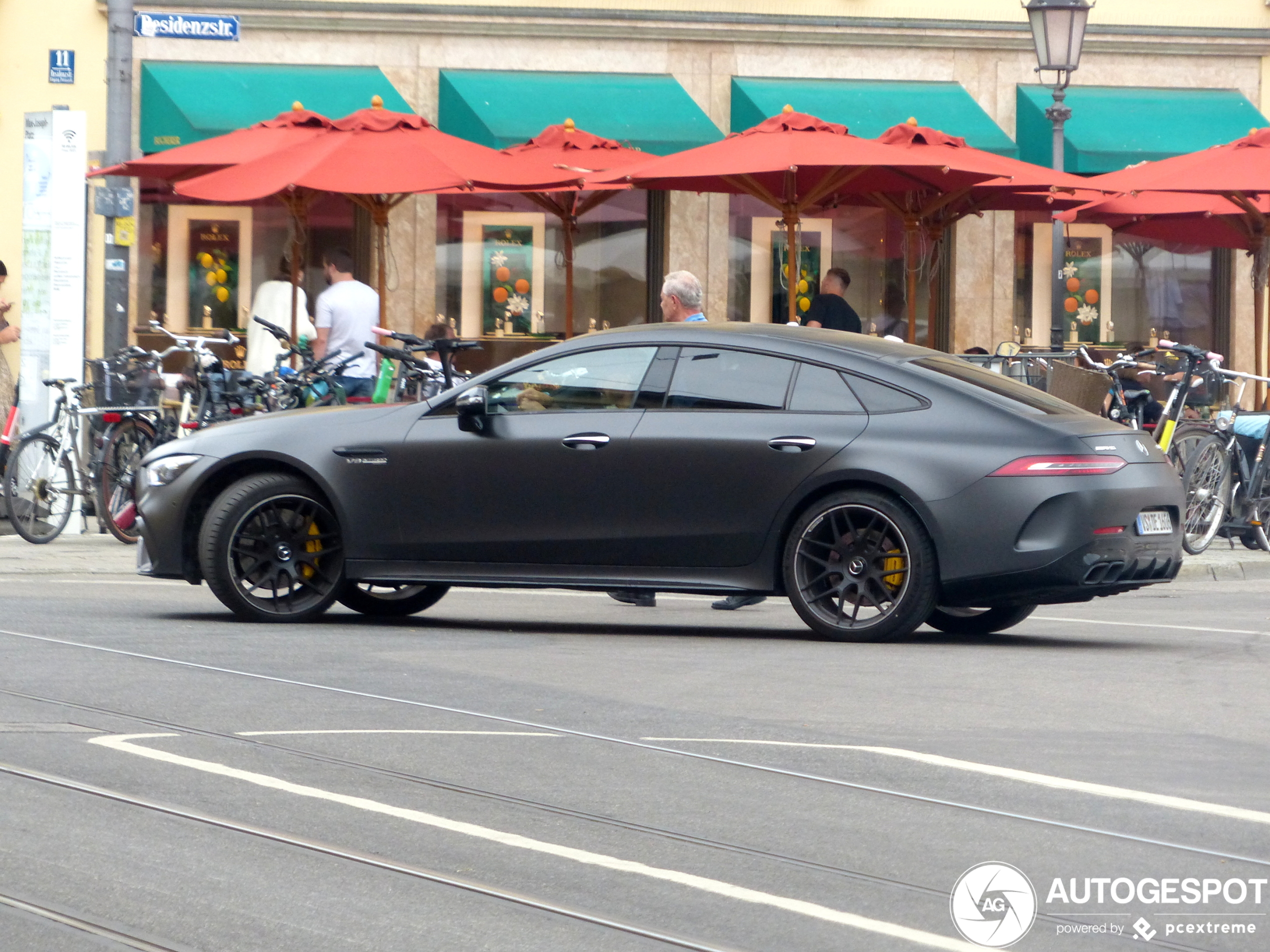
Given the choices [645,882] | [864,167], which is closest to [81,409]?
[864,167]

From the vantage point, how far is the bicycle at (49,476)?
15227mm

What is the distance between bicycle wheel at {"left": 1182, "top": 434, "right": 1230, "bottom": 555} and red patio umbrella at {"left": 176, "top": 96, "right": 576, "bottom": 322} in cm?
565

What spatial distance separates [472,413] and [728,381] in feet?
3.96

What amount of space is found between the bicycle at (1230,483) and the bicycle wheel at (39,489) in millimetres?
7933

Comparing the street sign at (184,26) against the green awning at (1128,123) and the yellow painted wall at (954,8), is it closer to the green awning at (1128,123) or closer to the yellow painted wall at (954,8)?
the yellow painted wall at (954,8)

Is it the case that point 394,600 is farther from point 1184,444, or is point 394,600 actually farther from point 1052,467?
point 1184,444

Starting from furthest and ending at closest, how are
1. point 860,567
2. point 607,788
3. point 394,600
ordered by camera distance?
point 394,600 < point 860,567 < point 607,788

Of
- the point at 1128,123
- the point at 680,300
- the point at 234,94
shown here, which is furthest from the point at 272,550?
the point at 1128,123

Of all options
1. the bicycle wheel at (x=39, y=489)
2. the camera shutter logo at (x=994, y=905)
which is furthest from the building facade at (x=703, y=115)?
the camera shutter logo at (x=994, y=905)

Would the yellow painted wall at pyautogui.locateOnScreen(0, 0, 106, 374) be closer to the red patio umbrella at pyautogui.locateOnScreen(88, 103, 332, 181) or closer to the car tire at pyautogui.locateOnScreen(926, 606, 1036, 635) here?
the red patio umbrella at pyautogui.locateOnScreen(88, 103, 332, 181)

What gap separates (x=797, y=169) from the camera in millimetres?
17172

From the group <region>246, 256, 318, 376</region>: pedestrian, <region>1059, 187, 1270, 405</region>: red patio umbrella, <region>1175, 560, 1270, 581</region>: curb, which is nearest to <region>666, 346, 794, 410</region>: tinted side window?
<region>1175, 560, 1270, 581</region>: curb

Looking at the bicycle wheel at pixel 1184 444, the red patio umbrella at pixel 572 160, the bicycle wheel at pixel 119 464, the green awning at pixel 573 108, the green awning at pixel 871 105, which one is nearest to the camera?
the bicycle wheel at pixel 1184 444

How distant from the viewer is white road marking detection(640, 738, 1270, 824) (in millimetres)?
5848
